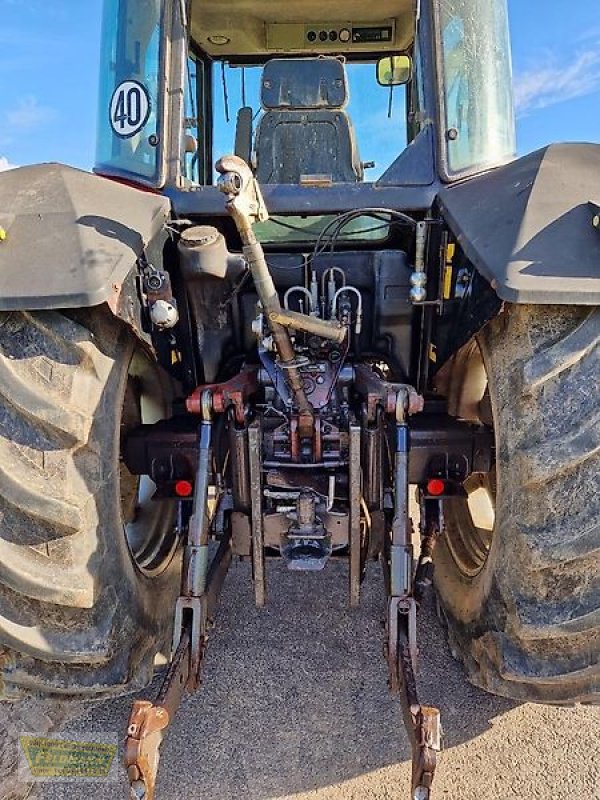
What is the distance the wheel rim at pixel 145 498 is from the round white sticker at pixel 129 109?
849mm

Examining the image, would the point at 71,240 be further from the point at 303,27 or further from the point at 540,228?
the point at 303,27

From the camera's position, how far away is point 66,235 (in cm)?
194

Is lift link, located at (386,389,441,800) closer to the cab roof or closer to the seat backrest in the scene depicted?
the seat backrest

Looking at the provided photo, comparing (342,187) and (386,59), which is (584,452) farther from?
(386,59)

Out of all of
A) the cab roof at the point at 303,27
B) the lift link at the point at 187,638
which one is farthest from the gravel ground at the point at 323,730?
the cab roof at the point at 303,27

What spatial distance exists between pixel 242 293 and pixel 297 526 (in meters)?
0.94

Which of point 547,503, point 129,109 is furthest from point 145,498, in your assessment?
point 547,503

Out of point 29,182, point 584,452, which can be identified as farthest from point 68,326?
point 584,452

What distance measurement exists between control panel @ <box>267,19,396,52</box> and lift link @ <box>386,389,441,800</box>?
90.0 inches

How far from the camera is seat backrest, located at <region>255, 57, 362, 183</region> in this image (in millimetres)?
3217

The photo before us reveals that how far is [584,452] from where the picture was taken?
170 cm

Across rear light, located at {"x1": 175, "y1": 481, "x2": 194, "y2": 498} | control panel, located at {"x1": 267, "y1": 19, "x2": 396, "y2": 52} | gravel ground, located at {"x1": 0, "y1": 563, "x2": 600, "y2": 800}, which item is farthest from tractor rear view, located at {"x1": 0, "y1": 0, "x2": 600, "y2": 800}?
gravel ground, located at {"x1": 0, "y1": 563, "x2": 600, "y2": 800}

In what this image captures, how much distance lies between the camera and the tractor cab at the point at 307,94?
8.59 feet

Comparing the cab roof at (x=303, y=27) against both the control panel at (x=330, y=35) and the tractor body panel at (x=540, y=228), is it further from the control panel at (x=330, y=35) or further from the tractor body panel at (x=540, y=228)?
the tractor body panel at (x=540, y=228)
